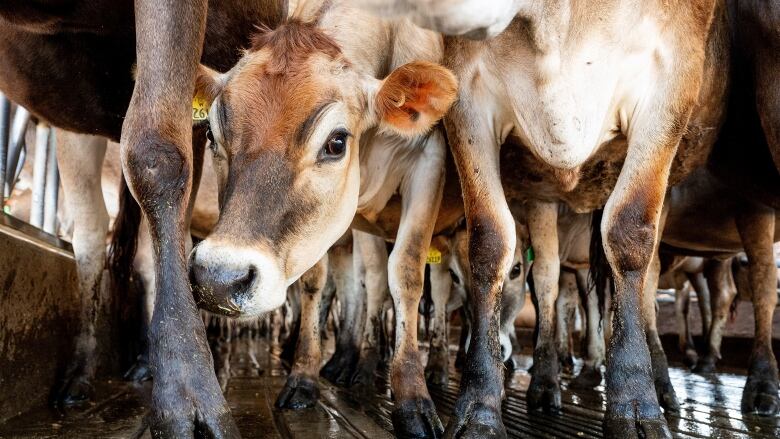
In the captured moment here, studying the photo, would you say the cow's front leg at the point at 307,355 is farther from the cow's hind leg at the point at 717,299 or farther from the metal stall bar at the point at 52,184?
the cow's hind leg at the point at 717,299

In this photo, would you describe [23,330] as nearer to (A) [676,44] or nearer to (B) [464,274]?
(A) [676,44]

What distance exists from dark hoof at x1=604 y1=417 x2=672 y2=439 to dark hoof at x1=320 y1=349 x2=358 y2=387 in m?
2.47

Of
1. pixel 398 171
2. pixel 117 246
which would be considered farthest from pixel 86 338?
pixel 398 171

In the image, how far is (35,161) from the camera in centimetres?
581

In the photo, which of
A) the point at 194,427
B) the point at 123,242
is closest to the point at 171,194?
the point at 194,427

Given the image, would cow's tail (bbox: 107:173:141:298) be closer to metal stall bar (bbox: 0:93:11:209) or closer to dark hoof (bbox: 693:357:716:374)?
metal stall bar (bbox: 0:93:11:209)

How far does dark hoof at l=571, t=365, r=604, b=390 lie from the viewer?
17.0 ft

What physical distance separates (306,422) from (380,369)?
2.94m

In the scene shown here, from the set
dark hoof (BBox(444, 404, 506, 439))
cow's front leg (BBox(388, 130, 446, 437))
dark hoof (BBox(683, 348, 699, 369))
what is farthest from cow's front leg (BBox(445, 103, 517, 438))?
dark hoof (BBox(683, 348, 699, 369))

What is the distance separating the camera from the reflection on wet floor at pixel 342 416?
295cm

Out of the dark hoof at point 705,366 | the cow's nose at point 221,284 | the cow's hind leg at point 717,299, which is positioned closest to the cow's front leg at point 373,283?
the cow's nose at point 221,284

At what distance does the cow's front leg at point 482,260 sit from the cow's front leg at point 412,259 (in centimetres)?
32

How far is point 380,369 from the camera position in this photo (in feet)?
20.1

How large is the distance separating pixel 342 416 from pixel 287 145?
49.2 inches
